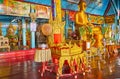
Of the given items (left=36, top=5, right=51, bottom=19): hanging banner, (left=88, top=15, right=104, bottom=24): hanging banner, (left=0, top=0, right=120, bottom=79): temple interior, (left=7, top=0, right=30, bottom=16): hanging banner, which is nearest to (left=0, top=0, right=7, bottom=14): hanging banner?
(left=0, top=0, right=120, bottom=79): temple interior

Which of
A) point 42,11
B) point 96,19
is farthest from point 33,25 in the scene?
point 96,19

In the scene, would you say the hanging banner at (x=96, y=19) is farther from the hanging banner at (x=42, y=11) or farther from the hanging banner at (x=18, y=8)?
the hanging banner at (x=18, y=8)

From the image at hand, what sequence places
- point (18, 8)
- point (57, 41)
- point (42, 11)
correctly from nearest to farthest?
point (57, 41) < point (18, 8) < point (42, 11)

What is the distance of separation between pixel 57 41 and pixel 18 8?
3695mm

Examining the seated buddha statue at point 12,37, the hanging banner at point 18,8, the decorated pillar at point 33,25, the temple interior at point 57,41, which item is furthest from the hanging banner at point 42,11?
the seated buddha statue at point 12,37

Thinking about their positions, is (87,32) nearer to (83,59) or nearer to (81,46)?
(81,46)

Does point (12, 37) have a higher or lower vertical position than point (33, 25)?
lower

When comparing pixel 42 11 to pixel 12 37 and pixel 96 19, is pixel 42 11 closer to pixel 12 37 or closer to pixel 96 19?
pixel 12 37

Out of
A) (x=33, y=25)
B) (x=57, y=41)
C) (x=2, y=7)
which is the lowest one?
(x=57, y=41)

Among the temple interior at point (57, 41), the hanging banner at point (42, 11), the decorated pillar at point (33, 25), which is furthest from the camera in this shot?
the hanging banner at point (42, 11)

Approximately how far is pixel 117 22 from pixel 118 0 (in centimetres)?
154

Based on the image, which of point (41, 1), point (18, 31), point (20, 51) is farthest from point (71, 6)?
point (20, 51)

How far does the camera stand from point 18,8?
7578 mm

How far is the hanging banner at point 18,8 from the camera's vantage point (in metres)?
7.29
